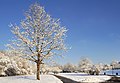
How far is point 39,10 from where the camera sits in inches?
1750

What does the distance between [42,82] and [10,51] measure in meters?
7.61

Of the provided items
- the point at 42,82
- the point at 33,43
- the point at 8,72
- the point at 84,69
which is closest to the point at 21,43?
the point at 33,43

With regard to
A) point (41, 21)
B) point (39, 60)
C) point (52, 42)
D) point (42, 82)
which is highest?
point (41, 21)

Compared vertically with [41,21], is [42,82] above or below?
below

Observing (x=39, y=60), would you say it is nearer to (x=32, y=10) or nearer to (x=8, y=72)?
(x=32, y=10)

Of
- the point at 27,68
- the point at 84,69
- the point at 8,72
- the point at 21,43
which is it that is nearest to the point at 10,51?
the point at 21,43

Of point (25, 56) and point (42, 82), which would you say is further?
point (25, 56)

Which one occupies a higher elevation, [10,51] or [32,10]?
[32,10]

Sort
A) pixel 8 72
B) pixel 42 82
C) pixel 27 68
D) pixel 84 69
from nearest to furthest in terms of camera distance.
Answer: pixel 42 82 < pixel 8 72 < pixel 27 68 < pixel 84 69

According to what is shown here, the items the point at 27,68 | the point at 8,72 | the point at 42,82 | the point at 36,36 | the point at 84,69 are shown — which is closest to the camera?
the point at 42,82

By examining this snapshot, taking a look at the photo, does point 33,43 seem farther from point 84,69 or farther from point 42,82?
point 84,69

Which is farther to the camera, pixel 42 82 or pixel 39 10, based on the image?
pixel 39 10

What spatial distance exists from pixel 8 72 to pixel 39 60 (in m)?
30.4

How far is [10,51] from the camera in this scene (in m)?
43.2
